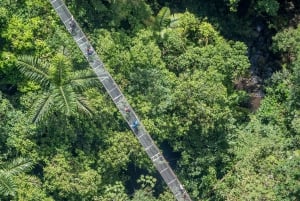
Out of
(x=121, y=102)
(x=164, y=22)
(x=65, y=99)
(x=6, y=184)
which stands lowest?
(x=6, y=184)

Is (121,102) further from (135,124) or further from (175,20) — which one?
(175,20)

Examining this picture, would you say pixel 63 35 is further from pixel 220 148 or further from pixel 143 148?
pixel 220 148

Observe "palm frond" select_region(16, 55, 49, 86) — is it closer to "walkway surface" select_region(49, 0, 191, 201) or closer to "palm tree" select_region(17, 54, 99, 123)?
"palm tree" select_region(17, 54, 99, 123)

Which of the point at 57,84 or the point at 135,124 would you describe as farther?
the point at 135,124

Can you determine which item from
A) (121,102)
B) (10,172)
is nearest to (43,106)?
(10,172)

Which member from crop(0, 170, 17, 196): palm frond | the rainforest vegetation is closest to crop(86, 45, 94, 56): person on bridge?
the rainforest vegetation

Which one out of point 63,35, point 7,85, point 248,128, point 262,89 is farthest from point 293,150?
point 7,85

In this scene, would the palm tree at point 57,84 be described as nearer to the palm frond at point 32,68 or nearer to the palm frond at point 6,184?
the palm frond at point 32,68

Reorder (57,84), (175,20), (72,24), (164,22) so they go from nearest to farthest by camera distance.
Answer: (57,84), (72,24), (164,22), (175,20)
